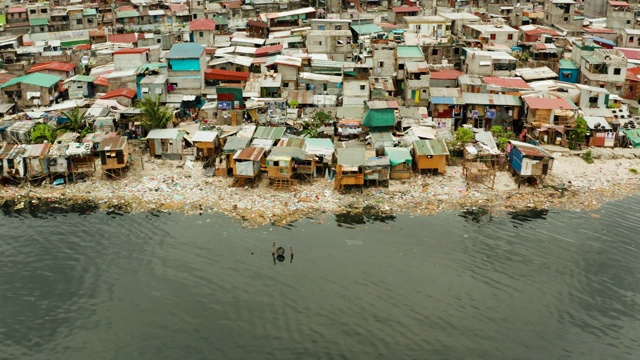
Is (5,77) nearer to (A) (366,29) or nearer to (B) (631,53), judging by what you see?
(A) (366,29)

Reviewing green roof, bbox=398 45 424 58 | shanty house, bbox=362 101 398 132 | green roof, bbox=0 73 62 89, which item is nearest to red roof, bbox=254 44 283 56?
green roof, bbox=398 45 424 58

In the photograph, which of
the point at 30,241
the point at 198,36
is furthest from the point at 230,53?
Answer: the point at 30,241

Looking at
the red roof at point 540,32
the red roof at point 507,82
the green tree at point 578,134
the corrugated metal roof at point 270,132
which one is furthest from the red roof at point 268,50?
the green tree at point 578,134

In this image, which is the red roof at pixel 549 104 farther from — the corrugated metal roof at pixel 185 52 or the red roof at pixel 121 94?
the red roof at pixel 121 94

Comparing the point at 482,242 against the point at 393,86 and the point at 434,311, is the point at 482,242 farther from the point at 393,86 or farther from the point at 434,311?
the point at 393,86

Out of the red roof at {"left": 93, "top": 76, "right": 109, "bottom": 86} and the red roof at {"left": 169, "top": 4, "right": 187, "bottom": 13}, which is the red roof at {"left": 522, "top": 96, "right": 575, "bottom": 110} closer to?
the red roof at {"left": 93, "top": 76, "right": 109, "bottom": 86}

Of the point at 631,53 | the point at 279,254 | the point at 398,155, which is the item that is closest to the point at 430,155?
the point at 398,155
